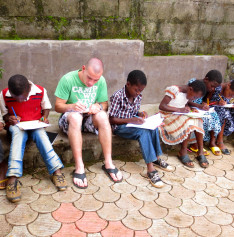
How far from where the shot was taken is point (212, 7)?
15.0ft

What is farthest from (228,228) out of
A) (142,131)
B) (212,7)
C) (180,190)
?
(212,7)

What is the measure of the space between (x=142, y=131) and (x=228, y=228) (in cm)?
131

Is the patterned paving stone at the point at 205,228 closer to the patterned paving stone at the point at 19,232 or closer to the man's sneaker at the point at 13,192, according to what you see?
the patterned paving stone at the point at 19,232

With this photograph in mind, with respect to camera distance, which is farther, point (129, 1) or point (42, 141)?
point (129, 1)

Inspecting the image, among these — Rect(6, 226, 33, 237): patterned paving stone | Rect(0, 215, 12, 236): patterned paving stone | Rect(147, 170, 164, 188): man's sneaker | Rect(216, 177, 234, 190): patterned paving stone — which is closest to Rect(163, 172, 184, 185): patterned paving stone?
Rect(147, 170, 164, 188): man's sneaker

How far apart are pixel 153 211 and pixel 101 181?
693 mm

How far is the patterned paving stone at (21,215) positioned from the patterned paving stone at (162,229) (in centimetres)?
108

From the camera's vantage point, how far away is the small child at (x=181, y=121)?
338cm

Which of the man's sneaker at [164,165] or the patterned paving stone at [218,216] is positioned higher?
the man's sneaker at [164,165]

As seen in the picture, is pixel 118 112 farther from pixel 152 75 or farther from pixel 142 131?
pixel 152 75

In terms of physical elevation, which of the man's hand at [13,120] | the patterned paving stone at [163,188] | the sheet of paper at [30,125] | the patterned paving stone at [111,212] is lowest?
the patterned paving stone at [111,212]

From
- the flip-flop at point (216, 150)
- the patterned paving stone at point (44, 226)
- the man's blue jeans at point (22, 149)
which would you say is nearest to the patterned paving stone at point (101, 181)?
the man's blue jeans at point (22, 149)

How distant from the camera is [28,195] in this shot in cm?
267

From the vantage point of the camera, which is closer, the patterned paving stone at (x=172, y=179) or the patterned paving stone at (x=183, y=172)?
the patterned paving stone at (x=172, y=179)
